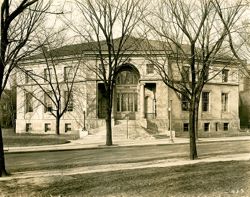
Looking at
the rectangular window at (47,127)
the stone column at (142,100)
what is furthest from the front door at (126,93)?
the rectangular window at (47,127)

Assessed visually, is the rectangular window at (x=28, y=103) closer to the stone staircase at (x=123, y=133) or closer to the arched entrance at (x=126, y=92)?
the arched entrance at (x=126, y=92)

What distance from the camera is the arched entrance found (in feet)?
151

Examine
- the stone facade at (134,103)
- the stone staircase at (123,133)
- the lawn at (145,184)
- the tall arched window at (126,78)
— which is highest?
the tall arched window at (126,78)

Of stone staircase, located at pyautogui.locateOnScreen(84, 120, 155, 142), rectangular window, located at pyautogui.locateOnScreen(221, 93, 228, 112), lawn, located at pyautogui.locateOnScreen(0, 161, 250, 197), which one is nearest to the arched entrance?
stone staircase, located at pyautogui.locateOnScreen(84, 120, 155, 142)

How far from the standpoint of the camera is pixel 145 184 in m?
11.6

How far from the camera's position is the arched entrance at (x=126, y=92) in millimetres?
46094

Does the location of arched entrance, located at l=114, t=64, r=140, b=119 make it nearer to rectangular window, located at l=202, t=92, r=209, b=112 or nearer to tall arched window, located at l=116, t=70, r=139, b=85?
tall arched window, located at l=116, t=70, r=139, b=85

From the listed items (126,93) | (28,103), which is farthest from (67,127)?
(126,93)

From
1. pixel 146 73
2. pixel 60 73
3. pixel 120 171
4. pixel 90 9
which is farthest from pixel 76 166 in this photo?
pixel 60 73

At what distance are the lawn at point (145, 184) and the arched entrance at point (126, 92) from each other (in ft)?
102

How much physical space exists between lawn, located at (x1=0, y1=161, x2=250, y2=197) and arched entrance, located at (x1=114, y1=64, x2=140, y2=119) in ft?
102

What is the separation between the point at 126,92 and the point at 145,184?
34.8 metres

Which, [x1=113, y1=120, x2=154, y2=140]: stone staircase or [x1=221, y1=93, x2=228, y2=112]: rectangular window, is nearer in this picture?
[x1=113, y1=120, x2=154, y2=140]: stone staircase

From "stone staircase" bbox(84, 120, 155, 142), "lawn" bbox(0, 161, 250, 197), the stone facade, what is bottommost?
"lawn" bbox(0, 161, 250, 197)
